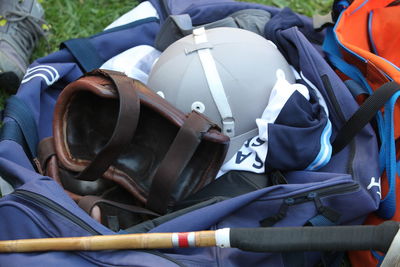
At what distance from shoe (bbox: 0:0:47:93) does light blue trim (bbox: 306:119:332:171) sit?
3.97 feet

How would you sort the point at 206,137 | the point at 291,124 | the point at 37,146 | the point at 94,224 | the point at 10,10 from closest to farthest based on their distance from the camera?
the point at 94,224 → the point at 206,137 → the point at 291,124 → the point at 37,146 → the point at 10,10

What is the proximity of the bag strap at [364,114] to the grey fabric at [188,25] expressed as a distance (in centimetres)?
59

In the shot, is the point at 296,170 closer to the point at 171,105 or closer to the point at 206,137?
the point at 206,137

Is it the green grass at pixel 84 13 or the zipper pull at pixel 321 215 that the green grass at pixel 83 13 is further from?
the zipper pull at pixel 321 215

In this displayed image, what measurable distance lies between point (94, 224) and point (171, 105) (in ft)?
1.43

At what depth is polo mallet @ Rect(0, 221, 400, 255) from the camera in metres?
1.25

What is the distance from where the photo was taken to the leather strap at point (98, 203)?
158 cm

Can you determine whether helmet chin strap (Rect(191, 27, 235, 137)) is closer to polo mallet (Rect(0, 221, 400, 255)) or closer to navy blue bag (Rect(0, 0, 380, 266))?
navy blue bag (Rect(0, 0, 380, 266))

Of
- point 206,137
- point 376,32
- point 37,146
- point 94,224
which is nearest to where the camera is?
point 94,224

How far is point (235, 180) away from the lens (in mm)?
1687

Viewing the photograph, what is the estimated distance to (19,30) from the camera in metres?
2.36

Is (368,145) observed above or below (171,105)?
below

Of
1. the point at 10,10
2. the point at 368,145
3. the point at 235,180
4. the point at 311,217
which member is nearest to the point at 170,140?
the point at 235,180

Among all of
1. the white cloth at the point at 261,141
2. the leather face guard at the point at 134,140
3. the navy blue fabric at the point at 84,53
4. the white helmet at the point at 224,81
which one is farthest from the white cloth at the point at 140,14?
the white cloth at the point at 261,141
